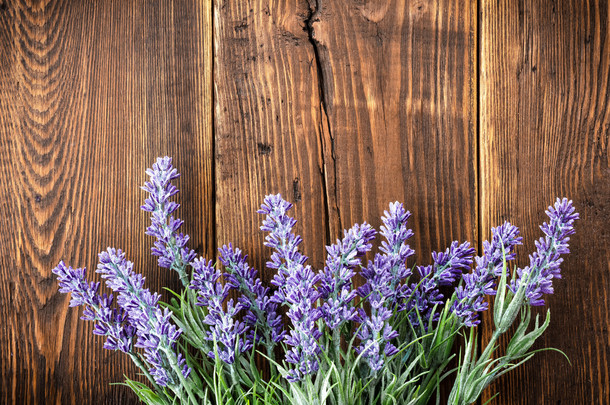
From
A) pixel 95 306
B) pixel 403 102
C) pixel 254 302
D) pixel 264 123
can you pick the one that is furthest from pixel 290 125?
pixel 95 306

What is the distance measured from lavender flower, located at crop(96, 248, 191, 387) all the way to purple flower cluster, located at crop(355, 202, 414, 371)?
0.74ft

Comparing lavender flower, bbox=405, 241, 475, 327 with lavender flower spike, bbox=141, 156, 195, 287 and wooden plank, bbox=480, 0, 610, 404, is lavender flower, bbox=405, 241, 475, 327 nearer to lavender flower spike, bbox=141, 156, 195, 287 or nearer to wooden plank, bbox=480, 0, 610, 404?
wooden plank, bbox=480, 0, 610, 404

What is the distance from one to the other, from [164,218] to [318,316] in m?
0.26

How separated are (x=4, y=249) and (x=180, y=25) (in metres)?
0.46

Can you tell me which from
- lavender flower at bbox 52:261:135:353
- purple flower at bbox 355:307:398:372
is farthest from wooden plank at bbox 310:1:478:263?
lavender flower at bbox 52:261:135:353

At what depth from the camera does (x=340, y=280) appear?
0.67 meters

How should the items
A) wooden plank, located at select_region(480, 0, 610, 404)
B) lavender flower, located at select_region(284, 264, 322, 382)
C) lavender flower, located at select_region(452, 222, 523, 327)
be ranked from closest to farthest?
1. lavender flower, located at select_region(284, 264, 322, 382)
2. lavender flower, located at select_region(452, 222, 523, 327)
3. wooden plank, located at select_region(480, 0, 610, 404)

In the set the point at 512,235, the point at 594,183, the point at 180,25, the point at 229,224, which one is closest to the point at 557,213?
the point at 512,235

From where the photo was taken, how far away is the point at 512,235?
2.41 feet

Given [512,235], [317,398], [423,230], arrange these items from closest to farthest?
[317,398]
[512,235]
[423,230]

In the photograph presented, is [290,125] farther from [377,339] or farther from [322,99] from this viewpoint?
[377,339]

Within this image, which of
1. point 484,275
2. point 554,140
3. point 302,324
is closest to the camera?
point 302,324

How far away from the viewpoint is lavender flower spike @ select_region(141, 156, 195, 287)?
73 centimetres

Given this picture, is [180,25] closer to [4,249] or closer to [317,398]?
[4,249]
